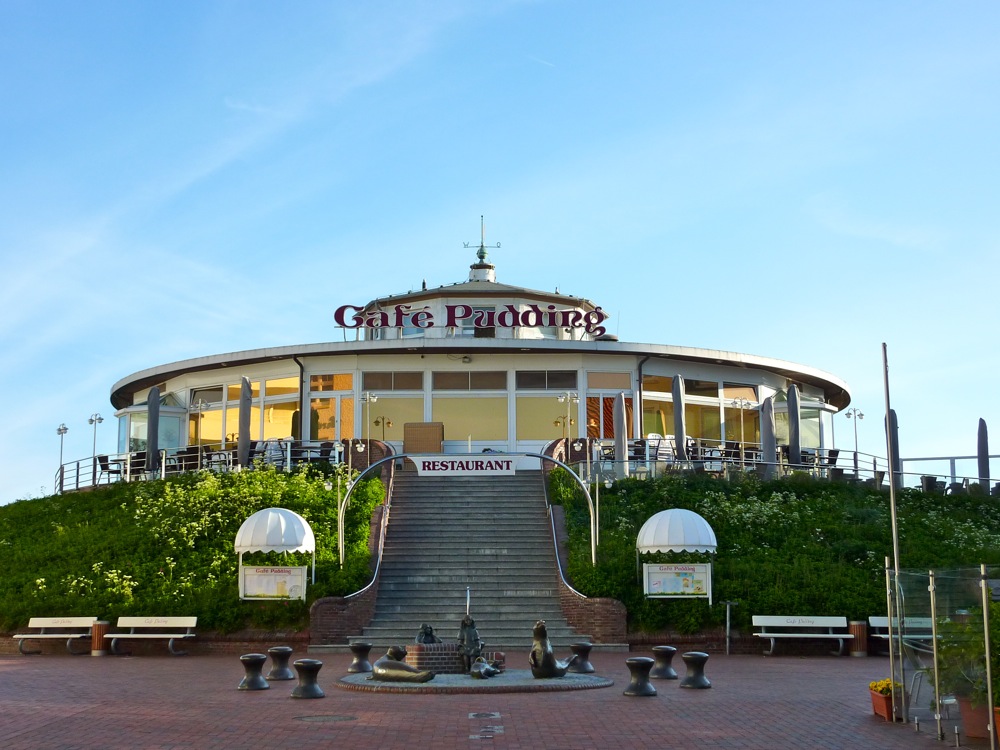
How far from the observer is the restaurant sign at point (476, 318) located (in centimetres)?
3756

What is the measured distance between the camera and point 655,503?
27.1m

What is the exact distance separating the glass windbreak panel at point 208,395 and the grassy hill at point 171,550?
26.7 ft

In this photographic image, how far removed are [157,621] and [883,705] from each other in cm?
1334

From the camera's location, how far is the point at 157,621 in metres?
21.4

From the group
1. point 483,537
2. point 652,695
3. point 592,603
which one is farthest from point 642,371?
point 652,695

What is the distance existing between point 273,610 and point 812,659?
9452 mm

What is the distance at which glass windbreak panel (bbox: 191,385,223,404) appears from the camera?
3872 centimetres

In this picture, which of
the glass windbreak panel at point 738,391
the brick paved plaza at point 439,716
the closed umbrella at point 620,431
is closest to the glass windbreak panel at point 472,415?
the closed umbrella at point 620,431

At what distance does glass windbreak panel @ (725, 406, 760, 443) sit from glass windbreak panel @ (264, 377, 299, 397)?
1343 cm

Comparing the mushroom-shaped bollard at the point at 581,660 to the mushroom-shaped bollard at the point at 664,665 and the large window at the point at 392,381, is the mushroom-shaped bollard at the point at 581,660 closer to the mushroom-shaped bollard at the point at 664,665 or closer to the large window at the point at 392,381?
the mushroom-shaped bollard at the point at 664,665

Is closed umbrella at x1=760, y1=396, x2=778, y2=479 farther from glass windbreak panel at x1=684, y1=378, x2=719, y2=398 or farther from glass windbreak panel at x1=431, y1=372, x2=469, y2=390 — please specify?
glass windbreak panel at x1=431, y1=372, x2=469, y2=390

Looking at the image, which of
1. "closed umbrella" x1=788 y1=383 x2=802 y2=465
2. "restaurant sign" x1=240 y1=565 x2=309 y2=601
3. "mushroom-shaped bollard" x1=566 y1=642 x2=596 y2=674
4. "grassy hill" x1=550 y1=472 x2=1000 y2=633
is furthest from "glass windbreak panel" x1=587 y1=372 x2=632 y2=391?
"mushroom-shaped bollard" x1=566 y1=642 x2=596 y2=674

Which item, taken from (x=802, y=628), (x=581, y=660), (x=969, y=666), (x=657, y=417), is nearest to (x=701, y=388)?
(x=657, y=417)

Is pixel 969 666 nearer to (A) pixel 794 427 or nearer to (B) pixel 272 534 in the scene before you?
(B) pixel 272 534
